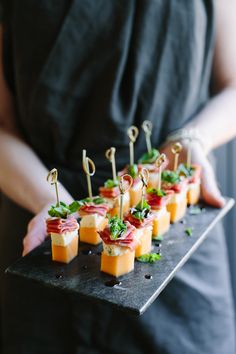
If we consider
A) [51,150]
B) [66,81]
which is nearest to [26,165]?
[51,150]

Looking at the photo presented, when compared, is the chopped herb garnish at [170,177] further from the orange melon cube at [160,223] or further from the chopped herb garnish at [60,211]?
the chopped herb garnish at [60,211]

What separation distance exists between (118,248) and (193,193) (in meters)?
0.28

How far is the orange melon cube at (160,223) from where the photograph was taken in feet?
3.15

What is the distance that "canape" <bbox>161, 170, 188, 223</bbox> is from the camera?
1021 mm

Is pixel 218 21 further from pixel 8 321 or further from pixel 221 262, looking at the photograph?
pixel 8 321

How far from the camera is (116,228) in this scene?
0.85m

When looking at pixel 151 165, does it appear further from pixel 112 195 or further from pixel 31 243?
pixel 31 243

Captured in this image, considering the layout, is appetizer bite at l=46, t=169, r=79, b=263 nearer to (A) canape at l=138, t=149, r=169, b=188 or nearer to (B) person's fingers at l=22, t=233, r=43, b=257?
(B) person's fingers at l=22, t=233, r=43, b=257

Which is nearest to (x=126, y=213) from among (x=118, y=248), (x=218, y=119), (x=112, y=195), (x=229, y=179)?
(x=112, y=195)

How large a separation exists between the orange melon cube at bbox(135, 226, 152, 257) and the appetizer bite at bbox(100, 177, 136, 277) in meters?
0.03

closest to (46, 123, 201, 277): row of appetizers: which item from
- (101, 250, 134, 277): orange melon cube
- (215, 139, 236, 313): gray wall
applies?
(101, 250, 134, 277): orange melon cube

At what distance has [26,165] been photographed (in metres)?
1.08

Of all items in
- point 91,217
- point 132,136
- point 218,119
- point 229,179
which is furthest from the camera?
point 229,179

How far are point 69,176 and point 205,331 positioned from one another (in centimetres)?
43
